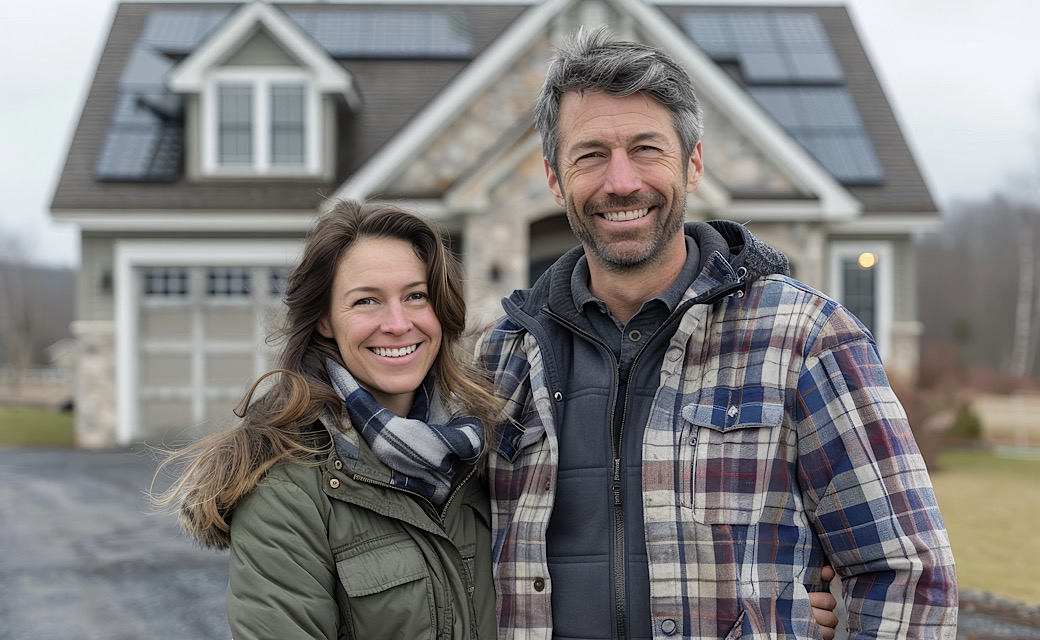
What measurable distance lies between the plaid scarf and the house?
9.56 m

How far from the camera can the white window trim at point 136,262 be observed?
1438 cm

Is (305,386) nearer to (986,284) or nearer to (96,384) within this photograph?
(96,384)

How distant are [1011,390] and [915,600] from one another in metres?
27.8

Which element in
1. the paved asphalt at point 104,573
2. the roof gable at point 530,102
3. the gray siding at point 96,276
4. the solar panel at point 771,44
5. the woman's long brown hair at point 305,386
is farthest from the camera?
the solar panel at point 771,44

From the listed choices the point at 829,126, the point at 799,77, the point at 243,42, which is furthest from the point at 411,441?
the point at 799,77

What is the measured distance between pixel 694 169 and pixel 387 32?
16658mm

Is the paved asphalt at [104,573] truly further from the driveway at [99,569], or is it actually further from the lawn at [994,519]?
the lawn at [994,519]

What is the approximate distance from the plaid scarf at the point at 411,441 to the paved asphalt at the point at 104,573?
1600 mm

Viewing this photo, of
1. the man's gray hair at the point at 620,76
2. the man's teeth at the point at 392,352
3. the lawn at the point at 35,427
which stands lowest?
the lawn at the point at 35,427

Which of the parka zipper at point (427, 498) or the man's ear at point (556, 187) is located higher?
the man's ear at point (556, 187)

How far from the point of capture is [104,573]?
23.9 feet

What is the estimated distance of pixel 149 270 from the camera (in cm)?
1487

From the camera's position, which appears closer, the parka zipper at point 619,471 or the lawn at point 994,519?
the parka zipper at point 619,471

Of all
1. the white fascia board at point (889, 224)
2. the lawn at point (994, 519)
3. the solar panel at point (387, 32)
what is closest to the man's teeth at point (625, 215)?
the lawn at point (994, 519)
